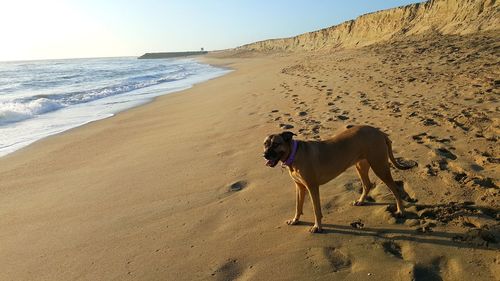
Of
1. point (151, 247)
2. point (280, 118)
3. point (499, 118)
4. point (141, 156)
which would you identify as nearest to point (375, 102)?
point (280, 118)

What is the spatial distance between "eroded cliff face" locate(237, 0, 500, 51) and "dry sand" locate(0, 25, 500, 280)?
13.6 m

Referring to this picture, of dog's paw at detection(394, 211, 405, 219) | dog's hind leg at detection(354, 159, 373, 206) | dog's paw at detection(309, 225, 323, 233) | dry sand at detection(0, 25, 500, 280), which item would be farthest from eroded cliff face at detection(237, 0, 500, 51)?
dog's paw at detection(309, 225, 323, 233)

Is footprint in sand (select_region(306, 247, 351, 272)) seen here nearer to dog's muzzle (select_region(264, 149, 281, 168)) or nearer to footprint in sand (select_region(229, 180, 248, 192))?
dog's muzzle (select_region(264, 149, 281, 168))

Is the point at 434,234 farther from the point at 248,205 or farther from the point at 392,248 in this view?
the point at 248,205

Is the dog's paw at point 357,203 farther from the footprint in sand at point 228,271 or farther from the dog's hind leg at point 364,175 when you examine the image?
the footprint in sand at point 228,271

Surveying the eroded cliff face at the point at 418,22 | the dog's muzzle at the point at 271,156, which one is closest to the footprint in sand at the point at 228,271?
the dog's muzzle at the point at 271,156

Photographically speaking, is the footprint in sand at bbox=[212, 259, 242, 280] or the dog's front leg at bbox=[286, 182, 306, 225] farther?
the dog's front leg at bbox=[286, 182, 306, 225]

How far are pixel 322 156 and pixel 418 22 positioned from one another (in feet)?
97.0

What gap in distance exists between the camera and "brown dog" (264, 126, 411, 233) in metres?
4.11

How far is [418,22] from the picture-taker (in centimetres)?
2948

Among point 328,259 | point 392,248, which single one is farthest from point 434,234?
point 328,259

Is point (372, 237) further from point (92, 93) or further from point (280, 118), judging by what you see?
point (92, 93)

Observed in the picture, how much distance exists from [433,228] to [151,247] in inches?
117

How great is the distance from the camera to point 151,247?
13.5 feet
